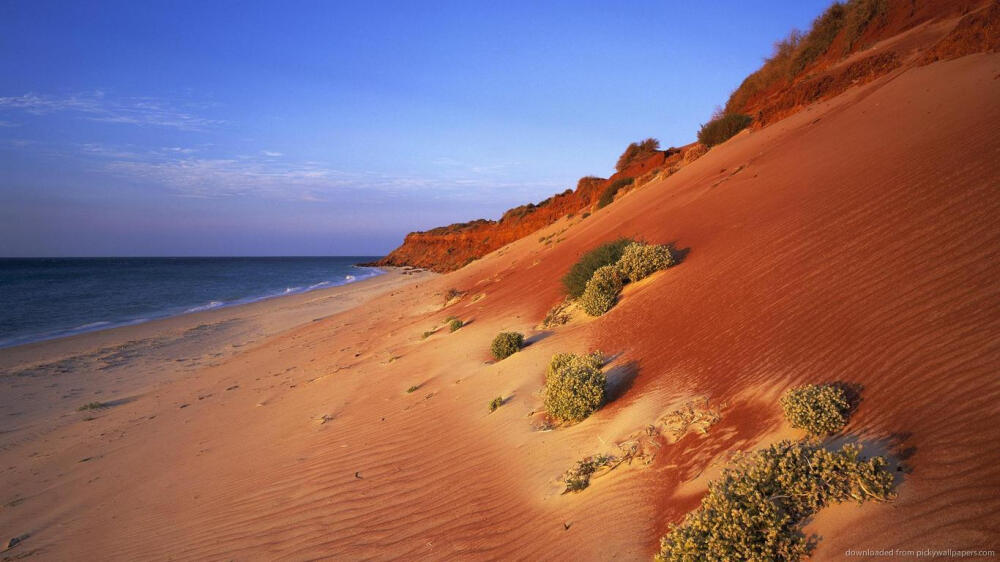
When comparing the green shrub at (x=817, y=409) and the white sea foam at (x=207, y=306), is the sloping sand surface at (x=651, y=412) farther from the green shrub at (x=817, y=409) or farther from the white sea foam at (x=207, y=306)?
the white sea foam at (x=207, y=306)

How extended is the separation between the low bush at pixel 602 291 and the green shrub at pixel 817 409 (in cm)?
482

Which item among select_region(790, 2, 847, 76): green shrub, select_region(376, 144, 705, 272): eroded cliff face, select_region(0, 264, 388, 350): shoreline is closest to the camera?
select_region(0, 264, 388, 350): shoreline

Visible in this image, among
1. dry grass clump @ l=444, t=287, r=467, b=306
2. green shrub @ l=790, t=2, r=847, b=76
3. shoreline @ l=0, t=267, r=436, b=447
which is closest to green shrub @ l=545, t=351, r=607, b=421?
shoreline @ l=0, t=267, r=436, b=447

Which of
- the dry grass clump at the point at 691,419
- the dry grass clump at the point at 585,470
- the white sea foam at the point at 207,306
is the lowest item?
the dry grass clump at the point at 585,470

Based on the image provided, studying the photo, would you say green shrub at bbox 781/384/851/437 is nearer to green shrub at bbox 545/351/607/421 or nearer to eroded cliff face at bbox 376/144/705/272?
green shrub at bbox 545/351/607/421

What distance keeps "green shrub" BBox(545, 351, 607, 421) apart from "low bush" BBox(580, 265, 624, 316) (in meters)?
2.62

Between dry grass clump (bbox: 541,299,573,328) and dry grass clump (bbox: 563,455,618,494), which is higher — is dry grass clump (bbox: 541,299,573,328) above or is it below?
above

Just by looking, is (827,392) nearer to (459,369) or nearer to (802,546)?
(802,546)

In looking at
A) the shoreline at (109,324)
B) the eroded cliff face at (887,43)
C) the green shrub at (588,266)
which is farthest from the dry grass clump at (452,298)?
the eroded cliff face at (887,43)

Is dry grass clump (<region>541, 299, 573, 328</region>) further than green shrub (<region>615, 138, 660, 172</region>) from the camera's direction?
No

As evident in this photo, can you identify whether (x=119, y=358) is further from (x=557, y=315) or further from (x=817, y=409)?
(x=817, y=409)

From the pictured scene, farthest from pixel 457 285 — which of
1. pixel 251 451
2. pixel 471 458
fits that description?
pixel 471 458

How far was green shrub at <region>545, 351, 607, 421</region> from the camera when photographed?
5734 millimetres

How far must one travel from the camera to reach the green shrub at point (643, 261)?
9328 mm
